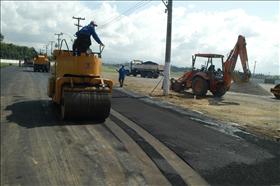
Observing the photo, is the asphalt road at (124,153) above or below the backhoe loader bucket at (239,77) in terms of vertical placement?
below

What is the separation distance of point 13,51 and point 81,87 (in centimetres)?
12525

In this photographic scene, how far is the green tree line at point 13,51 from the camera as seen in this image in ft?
406

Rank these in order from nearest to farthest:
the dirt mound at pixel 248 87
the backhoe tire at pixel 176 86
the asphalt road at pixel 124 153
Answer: the asphalt road at pixel 124 153, the dirt mound at pixel 248 87, the backhoe tire at pixel 176 86

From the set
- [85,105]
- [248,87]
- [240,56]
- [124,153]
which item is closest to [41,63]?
[240,56]

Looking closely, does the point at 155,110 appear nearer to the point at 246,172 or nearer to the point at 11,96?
the point at 11,96

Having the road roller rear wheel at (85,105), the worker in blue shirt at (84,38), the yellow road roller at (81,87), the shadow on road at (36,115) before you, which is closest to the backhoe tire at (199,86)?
the shadow on road at (36,115)

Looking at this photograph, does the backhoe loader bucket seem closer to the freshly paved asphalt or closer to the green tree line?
the freshly paved asphalt

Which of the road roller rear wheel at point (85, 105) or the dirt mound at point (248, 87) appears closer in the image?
the road roller rear wheel at point (85, 105)

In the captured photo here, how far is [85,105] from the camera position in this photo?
13.4 m

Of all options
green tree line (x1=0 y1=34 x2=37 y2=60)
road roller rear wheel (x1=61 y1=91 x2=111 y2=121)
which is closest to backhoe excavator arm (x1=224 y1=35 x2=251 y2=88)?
road roller rear wheel (x1=61 y1=91 x2=111 y2=121)

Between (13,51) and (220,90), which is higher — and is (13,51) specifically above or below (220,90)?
above

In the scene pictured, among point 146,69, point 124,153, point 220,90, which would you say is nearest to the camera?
point 124,153

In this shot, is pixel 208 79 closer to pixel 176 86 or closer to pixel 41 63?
pixel 176 86

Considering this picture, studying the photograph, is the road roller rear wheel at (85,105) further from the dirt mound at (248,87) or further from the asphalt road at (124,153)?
the dirt mound at (248,87)
